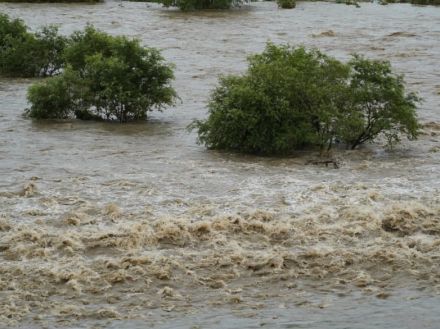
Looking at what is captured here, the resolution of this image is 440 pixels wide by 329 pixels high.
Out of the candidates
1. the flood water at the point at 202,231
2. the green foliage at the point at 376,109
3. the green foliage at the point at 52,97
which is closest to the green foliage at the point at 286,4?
the flood water at the point at 202,231

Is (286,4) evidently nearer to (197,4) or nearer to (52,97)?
(197,4)

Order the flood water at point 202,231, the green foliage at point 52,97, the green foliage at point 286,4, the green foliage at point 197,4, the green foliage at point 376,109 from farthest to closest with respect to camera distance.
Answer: the green foliage at point 286,4 → the green foliage at point 197,4 → the green foliage at point 52,97 → the green foliage at point 376,109 → the flood water at point 202,231

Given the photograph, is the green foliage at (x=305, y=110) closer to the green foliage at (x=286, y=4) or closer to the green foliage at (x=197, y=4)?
the green foliage at (x=197, y=4)

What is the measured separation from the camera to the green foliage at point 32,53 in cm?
2142

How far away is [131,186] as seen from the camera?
1242cm

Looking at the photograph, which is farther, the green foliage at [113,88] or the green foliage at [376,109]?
the green foliage at [113,88]

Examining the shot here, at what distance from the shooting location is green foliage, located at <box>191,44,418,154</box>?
14.2 m

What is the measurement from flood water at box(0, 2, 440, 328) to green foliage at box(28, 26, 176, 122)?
1.34 ft

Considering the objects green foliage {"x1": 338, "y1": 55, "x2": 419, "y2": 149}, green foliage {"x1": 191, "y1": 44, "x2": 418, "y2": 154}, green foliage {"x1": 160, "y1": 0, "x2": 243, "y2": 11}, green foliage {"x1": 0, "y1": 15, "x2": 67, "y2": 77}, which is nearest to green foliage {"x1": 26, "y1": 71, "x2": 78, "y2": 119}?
green foliage {"x1": 191, "y1": 44, "x2": 418, "y2": 154}

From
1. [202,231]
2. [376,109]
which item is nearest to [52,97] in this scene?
[376,109]

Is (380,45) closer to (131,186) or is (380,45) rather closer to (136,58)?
(136,58)

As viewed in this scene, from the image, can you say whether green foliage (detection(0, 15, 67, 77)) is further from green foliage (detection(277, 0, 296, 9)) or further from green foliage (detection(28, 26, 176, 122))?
green foliage (detection(277, 0, 296, 9))

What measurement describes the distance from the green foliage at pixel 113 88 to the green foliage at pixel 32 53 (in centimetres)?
432

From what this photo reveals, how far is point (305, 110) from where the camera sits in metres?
14.5
